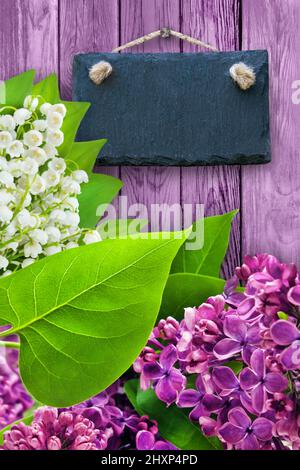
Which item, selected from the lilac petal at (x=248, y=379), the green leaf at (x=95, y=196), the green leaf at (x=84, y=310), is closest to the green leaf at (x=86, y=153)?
the green leaf at (x=95, y=196)

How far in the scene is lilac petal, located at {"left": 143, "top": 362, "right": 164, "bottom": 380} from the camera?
0.71m

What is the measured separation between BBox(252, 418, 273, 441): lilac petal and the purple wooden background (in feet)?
1.38

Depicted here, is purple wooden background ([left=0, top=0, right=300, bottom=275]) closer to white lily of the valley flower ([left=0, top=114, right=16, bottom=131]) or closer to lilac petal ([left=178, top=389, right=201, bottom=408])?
white lily of the valley flower ([left=0, top=114, right=16, bottom=131])

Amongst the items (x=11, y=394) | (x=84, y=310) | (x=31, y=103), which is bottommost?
(x=11, y=394)

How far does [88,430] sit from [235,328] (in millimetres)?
188

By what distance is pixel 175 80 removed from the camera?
41.2 inches

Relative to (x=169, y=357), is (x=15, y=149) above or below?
above

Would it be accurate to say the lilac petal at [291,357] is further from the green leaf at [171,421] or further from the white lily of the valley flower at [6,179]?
the white lily of the valley flower at [6,179]

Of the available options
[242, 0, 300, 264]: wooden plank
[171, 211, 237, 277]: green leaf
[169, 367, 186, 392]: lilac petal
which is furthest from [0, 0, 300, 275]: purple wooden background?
[169, 367, 186, 392]: lilac petal

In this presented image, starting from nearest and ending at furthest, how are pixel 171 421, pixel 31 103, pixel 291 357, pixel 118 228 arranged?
pixel 291 357 → pixel 171 421 → pixel 31 103 → pixel 118 228

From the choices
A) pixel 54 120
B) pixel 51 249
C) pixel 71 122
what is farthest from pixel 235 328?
pixel 71 122

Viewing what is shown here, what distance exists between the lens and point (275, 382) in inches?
25.1

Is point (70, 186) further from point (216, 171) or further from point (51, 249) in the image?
point (216, 171)

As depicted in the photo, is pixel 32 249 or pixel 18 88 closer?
pixel 32 249
